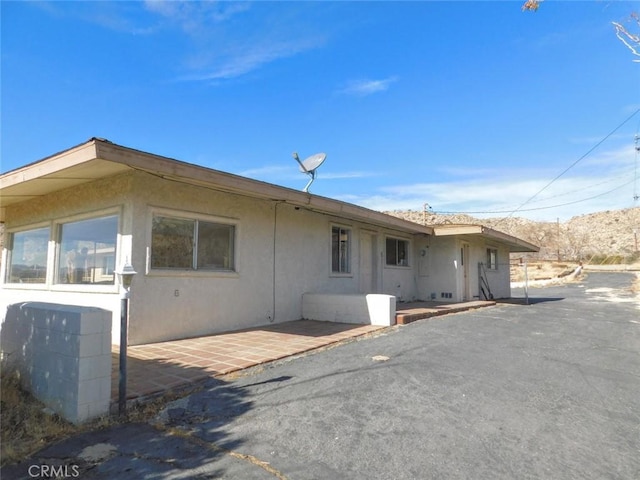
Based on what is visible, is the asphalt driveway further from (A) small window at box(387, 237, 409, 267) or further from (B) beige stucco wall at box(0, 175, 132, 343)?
(A) small window at box(387, 237, 409, 267)

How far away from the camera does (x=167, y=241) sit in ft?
24.1

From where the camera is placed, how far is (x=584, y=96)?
13016 mm

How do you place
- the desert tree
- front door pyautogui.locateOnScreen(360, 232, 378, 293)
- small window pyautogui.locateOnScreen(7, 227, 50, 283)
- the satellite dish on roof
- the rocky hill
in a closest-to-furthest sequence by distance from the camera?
the desert tree < small window pyautogui.locateOnScreen(7, 227, 50, 283) < the satellite dish on roof < front door pyautogui.locateOnScreen(360, 232, 378, 293) < the rocky hill

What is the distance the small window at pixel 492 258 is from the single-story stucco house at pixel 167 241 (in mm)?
8698

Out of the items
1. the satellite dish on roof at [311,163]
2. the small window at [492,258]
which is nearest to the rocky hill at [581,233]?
the small window at [492,258]

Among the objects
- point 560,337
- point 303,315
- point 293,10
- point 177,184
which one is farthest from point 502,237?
point 177,184

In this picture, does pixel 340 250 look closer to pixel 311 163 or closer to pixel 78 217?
pixel 311 163

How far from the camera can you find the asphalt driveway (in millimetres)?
2850

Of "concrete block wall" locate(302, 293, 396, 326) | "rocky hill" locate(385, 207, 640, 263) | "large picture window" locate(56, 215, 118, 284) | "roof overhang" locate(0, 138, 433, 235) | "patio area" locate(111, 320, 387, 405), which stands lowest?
"patio area" locate(111, 320, 387, 405)

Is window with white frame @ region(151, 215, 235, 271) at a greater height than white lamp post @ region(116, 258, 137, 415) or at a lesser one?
greater

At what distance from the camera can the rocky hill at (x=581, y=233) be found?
55.9 metres

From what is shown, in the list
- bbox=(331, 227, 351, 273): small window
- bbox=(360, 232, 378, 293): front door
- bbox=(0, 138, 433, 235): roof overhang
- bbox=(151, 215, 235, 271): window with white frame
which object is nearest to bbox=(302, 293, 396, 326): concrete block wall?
bbox=(331, 227, 351, 273): small window

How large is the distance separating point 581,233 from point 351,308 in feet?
229

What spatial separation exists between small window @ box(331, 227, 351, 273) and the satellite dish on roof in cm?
170
